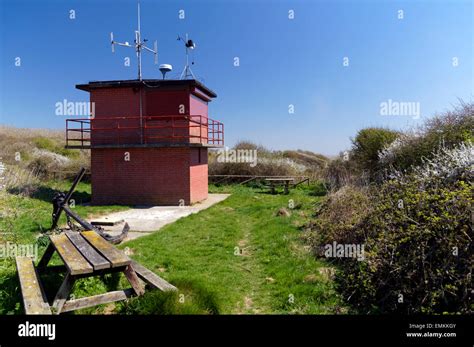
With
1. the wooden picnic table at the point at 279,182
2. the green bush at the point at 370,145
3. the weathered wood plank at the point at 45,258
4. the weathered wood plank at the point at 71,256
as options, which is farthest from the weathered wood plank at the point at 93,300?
the wooden picnic table at the point at 279,182

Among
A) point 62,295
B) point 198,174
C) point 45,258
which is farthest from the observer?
point 198,174

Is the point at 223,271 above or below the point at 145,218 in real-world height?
below

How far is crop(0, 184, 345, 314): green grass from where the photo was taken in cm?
423

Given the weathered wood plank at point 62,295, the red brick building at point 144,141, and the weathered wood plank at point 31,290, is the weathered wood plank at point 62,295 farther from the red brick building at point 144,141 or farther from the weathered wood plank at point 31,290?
the red brick building at point 144,141

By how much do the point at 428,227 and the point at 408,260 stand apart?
0.50 metres

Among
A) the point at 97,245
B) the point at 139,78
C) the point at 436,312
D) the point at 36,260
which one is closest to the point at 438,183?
the point at 436,312

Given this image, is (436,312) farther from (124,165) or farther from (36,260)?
(124,165)

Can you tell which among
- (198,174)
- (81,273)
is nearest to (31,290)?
(81,273)

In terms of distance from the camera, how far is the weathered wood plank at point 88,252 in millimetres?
3754

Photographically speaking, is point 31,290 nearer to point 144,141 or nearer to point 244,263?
point 244,263

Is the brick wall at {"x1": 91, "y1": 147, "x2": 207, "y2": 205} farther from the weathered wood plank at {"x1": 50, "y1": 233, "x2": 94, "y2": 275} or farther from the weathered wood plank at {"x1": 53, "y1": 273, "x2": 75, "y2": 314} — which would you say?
the weathered wood plank at {"x1": 53, "y1": 273, "x2": 75, "y2": 314}

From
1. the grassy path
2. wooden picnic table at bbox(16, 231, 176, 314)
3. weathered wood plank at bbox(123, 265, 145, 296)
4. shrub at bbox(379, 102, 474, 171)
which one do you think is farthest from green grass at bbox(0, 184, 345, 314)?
shrub at bbox(379, 102, 474, 171)

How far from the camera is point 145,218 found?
10.7 meters

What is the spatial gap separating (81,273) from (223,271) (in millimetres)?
2649
